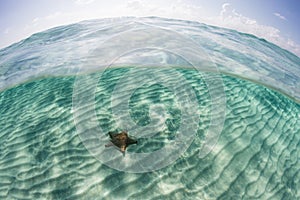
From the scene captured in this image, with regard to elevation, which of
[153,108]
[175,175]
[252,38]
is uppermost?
[153,108]

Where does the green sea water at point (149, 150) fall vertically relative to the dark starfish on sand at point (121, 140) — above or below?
below

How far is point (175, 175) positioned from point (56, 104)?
3.15 metres

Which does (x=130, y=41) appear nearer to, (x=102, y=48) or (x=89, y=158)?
(x=102, y=48)

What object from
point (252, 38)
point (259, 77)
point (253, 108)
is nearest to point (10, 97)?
point (253, 108)

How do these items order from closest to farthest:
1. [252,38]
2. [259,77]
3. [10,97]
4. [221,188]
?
[221,188] → [10,97] → [259,77] → [252,38]

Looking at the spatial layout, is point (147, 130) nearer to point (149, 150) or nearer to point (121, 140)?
point (149, 150)

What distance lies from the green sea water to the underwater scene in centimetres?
2

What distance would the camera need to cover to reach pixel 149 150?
3.92 m

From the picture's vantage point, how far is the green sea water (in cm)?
340

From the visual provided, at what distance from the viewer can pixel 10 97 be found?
644cm

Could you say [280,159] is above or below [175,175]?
below

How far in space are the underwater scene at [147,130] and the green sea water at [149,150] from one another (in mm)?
18

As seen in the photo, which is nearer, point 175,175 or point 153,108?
point 175,175

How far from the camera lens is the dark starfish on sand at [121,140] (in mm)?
3834
